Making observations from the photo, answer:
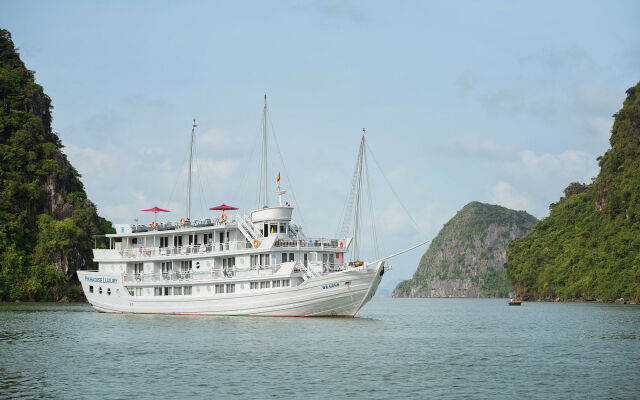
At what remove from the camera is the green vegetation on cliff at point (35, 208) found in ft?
290

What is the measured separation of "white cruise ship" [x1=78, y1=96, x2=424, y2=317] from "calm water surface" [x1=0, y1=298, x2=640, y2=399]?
1567mm

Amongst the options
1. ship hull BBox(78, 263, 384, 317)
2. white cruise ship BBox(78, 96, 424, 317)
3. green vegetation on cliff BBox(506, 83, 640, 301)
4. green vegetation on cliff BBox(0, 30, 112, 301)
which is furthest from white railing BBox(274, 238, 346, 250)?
green vegetation on cliff BBox(506, 83, 640, 301)

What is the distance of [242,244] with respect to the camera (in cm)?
5169

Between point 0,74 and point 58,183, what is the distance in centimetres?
1989

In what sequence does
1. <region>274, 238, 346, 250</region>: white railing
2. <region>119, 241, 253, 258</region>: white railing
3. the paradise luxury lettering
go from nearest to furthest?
<region>274, 238, 346, 250</region>: white railing < <region>119, 241, 253, 258</region>: white railing < the paradise luxury lettering

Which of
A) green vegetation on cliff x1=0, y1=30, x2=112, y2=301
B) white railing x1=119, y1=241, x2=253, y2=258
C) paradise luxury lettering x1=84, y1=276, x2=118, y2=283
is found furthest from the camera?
green vegetation on cliff x1=0, y1=30, x2=112, y2=301

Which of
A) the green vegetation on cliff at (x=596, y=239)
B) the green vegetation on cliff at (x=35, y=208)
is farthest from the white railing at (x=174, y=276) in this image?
the green vegetation on cliff at (x=596, y=239)

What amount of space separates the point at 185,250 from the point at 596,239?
94.3 metres

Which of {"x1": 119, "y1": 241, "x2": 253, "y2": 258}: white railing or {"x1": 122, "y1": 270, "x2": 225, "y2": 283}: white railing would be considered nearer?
{"x1": 119, "y1": 241, "x2": 253, "y2": 258}: white railing

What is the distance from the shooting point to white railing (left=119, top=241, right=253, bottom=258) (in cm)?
5192

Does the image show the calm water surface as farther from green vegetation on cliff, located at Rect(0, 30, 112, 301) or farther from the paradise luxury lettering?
green vegetation on cliff, located at Rect(0, 30, 112, 301)

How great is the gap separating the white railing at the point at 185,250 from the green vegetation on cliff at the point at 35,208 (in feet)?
118

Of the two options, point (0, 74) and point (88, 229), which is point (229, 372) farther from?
point (0, 74)

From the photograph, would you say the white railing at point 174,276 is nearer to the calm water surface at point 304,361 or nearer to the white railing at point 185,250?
the white railing at point 185,250
